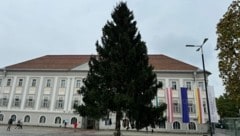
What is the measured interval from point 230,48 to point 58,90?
141 ft

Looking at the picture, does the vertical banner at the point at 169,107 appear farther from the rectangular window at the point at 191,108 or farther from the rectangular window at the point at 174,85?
the rectangular window at the point at 191,108

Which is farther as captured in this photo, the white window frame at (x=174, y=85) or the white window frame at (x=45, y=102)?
the white window frame at (x=45, y=102)

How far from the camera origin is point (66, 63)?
55219 millimetres

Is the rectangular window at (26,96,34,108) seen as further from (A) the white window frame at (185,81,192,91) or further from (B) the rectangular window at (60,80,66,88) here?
(A) the white window frame at (185,81,192,91)

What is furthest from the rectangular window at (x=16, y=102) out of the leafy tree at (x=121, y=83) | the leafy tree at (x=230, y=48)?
the leafy tree at (x=230, y=48)

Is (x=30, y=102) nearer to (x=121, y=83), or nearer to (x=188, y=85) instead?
(x=188, y=85)

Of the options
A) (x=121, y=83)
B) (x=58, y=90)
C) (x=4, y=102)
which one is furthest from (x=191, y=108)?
(x=4, y=102)

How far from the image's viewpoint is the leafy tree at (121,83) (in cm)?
1989

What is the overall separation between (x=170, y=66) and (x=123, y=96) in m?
32.6

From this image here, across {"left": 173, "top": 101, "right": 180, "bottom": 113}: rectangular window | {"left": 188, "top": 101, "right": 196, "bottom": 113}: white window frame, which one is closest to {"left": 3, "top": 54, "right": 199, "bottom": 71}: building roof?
{"left": 173, "top": 101, "right": 180, "bottom": 113}: rectangular window

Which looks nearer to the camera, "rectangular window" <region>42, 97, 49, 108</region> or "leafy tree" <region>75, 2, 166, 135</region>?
"leafy tree" <region>75, 2, 166, 135</region>

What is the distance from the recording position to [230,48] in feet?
38.9

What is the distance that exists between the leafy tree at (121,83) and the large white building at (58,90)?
25850 mm

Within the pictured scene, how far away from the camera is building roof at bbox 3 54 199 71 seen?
49656 millimetres
